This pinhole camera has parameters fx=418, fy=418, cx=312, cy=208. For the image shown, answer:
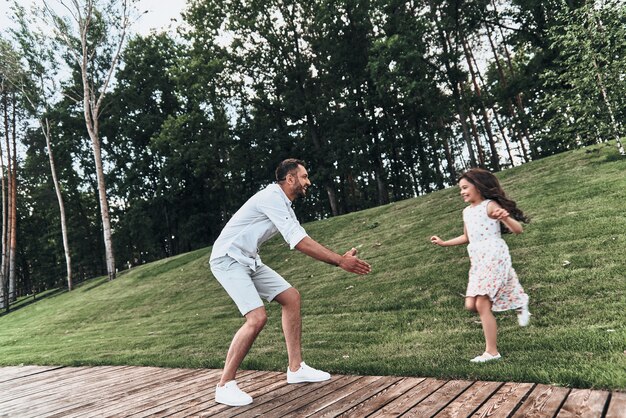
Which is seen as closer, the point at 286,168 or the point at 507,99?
the point at 286,168

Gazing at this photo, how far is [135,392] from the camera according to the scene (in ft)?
15.1

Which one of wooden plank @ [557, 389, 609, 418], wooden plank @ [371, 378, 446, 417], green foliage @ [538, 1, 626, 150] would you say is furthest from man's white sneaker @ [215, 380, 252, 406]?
green foliage @ [538, 1, 626, 150]

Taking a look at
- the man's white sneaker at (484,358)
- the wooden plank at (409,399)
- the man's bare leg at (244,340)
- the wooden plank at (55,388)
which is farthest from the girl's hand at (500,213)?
the wooden plank at (55,388)

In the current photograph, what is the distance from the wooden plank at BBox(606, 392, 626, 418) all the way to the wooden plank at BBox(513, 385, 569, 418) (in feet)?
0.84

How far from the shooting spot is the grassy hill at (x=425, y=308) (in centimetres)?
390

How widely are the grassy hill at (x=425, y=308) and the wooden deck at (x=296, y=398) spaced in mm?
257

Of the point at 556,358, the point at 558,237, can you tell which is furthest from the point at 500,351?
the point at 558,237

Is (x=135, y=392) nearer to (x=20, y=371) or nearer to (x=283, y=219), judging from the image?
(x=283, y=219)

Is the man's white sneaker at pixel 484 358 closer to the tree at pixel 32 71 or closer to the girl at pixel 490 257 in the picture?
the girl at pixel 490 257

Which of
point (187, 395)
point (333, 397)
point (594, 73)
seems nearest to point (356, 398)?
point (333, 397)

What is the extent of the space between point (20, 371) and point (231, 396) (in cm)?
601

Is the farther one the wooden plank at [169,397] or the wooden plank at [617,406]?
the wooden plank at [169,397]

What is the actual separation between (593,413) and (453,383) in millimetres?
1066

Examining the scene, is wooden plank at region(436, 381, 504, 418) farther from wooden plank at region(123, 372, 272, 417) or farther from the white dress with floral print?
wooden plank at region(123, 372, 272, 417)
